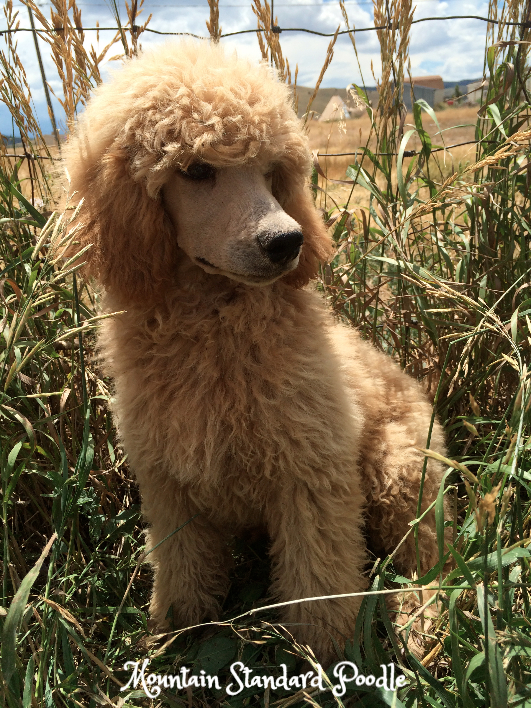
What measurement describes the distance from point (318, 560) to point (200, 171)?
1.25 m

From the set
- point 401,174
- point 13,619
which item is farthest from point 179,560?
point 401,174

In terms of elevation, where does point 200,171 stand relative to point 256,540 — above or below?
above

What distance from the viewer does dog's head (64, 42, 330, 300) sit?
152cm

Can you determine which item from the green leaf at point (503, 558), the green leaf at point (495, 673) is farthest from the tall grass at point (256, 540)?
the green leaf at point (495, 673)

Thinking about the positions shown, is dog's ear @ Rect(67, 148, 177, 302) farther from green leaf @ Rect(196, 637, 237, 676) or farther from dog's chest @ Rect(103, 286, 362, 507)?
green leaf @ Rect(196, 637, 237, 676)

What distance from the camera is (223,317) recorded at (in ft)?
5.50

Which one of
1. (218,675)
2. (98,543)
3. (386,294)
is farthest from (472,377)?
(98,543)

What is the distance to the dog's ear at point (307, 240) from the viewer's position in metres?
1.79

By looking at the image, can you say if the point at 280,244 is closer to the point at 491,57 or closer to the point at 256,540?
the point at 256,540

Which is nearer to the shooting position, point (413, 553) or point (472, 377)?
point (413, 553)

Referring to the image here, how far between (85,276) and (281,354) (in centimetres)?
66

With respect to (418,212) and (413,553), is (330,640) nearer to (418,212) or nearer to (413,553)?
(413,553)

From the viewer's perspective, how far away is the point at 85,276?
1.70 metres

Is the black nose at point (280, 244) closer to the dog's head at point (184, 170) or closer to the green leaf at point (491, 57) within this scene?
the dog's head at point (184, 170)
